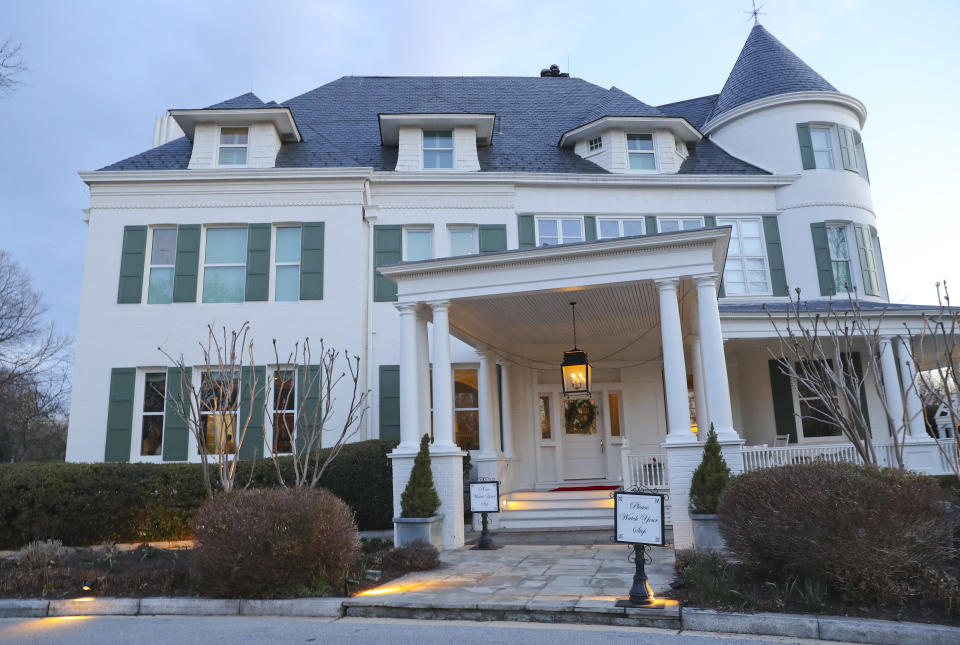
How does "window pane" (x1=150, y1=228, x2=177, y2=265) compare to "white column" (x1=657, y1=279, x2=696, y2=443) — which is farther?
"window pane" (x1=150, y1=228, x2=177, y2=265)

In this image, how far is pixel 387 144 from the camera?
16859 mm

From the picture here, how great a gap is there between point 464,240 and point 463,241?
3cm

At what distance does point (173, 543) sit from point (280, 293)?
546 cm

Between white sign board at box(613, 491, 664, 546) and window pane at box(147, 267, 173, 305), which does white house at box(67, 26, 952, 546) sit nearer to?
window pane at box(147, 267, 173, 305)

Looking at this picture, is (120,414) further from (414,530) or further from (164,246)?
(414,530)

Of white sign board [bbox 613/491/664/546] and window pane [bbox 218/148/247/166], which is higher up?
window pane [bbox 218/148/247/166]

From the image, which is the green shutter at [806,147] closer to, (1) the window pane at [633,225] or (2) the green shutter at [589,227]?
(1) the window pane at [633,225]

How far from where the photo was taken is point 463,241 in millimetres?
15312

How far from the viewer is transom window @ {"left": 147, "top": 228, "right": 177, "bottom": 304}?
565 inches

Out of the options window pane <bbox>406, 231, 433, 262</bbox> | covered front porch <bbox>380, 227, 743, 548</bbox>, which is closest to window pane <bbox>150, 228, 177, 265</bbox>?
window pane <bbox>406, 231, 433, 262</bbox>

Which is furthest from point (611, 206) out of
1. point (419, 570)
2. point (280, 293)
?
point (419, 570)

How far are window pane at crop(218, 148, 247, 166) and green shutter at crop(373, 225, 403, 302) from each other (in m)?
3.50

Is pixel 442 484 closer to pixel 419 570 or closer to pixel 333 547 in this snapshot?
pixel 419 570

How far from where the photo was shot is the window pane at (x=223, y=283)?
14.4 meters
